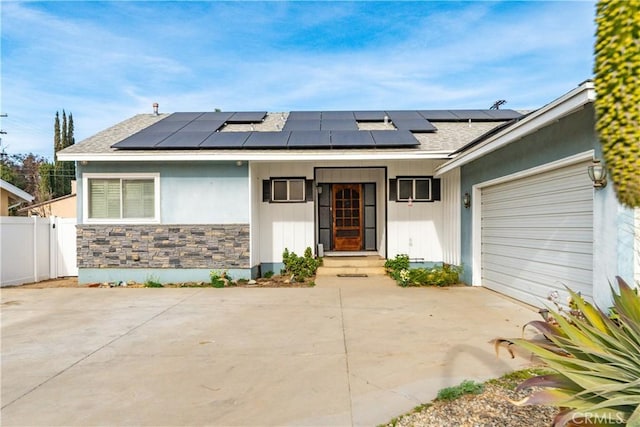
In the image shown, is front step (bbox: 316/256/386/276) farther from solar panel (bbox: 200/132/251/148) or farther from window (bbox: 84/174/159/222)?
window (bbox: 84/174/159/222)

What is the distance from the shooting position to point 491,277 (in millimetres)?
8273

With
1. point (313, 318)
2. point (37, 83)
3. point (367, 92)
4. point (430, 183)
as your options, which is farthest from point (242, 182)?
point (37, 83)

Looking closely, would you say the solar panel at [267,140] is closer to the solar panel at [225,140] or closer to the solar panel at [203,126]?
the solar panel at [225,140]

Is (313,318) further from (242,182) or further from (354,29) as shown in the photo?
(354,29)

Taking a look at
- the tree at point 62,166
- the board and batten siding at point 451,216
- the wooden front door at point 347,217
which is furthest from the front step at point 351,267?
the tree at point 62,166

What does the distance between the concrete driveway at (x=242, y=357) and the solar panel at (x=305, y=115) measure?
6.63 m

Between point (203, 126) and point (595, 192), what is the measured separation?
9.60m

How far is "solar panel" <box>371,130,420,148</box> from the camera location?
921cm

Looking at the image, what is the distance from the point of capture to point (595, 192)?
190 inches

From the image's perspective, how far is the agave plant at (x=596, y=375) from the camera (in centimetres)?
184

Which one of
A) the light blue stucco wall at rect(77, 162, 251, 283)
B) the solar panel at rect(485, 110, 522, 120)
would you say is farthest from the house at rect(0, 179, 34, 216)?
the solar panel at rect(485, 110, 522, 120)

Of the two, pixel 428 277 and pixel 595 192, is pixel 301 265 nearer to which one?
pixel 428 277

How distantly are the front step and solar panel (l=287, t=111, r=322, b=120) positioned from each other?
188 inches

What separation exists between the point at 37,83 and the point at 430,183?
53.8 feet
